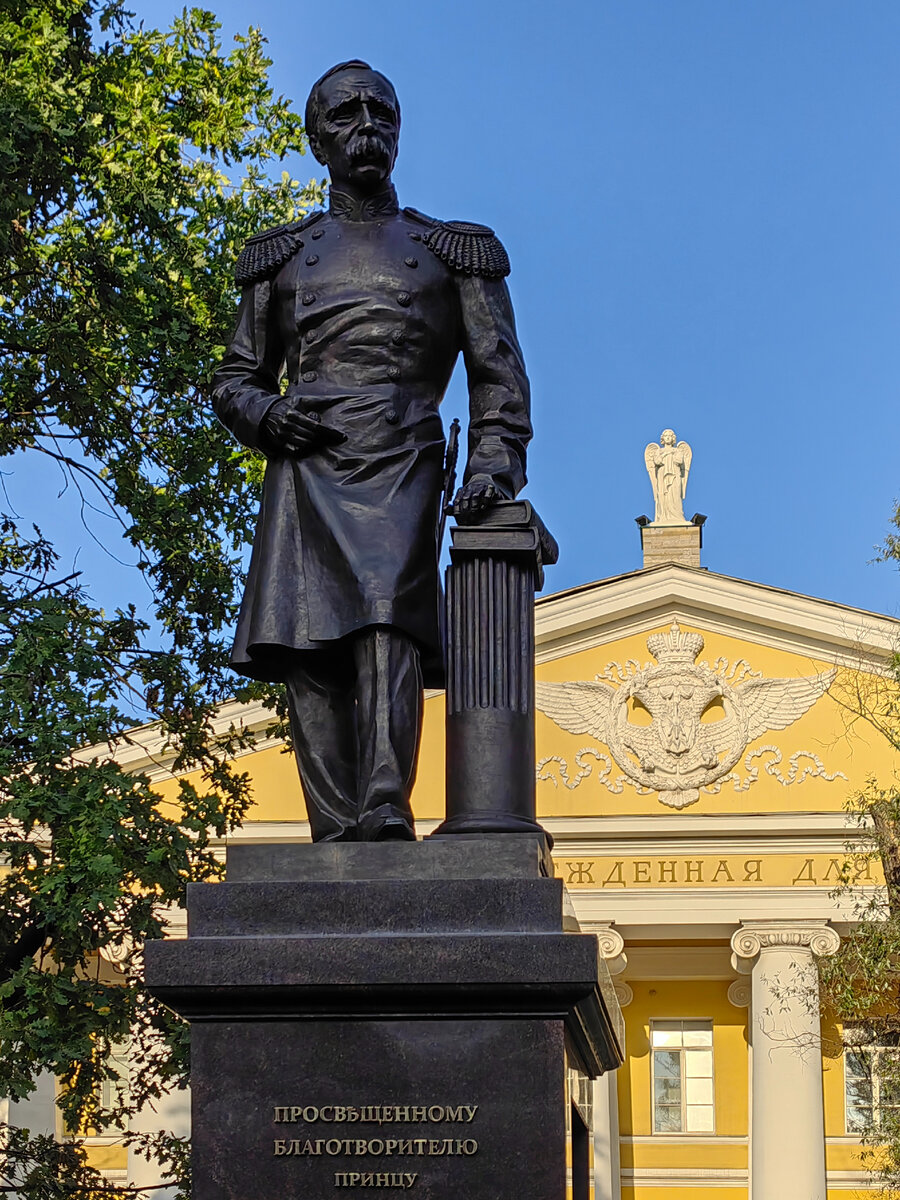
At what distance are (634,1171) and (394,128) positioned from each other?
25182mm

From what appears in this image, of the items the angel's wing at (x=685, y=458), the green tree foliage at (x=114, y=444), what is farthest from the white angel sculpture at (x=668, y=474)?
the green tree foliage at (x=114, y=444)

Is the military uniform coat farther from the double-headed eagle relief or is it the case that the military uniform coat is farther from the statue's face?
the double-headed eagle relief

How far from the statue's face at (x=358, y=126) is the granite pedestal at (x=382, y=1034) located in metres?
1.90

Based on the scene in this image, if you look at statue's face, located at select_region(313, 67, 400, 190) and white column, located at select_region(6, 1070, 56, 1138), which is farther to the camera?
white column, located at select_region(6, 1070, 56, 1138)

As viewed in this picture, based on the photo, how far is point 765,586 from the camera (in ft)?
93.9

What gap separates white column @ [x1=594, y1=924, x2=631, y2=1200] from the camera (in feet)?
88.0

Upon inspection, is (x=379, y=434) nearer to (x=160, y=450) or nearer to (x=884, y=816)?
(x=160, y=450)

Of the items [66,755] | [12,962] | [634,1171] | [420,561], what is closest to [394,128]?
[420,561]

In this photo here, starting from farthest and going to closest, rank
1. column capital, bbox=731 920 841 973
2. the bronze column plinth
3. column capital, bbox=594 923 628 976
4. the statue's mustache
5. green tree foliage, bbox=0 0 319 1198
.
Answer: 1. column capital, bbox=731 920 841 973
2. column capital, bbox=594 923 628 976
3. green tree foliage, bbox=0 0 319 1198
4. the statue's mustache
5. the bronze column plinth

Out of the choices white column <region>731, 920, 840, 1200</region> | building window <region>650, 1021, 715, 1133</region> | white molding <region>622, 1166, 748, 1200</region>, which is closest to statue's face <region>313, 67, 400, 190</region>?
white column <region>731, 920, 840, 1200</region>

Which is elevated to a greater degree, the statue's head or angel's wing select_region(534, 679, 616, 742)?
angel's wing select_region(534, 679, 616, 742)

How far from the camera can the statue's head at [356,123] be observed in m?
5.23

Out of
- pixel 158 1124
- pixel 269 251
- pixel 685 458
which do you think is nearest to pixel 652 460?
pixel 685 458

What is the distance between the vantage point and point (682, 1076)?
1157 inches
